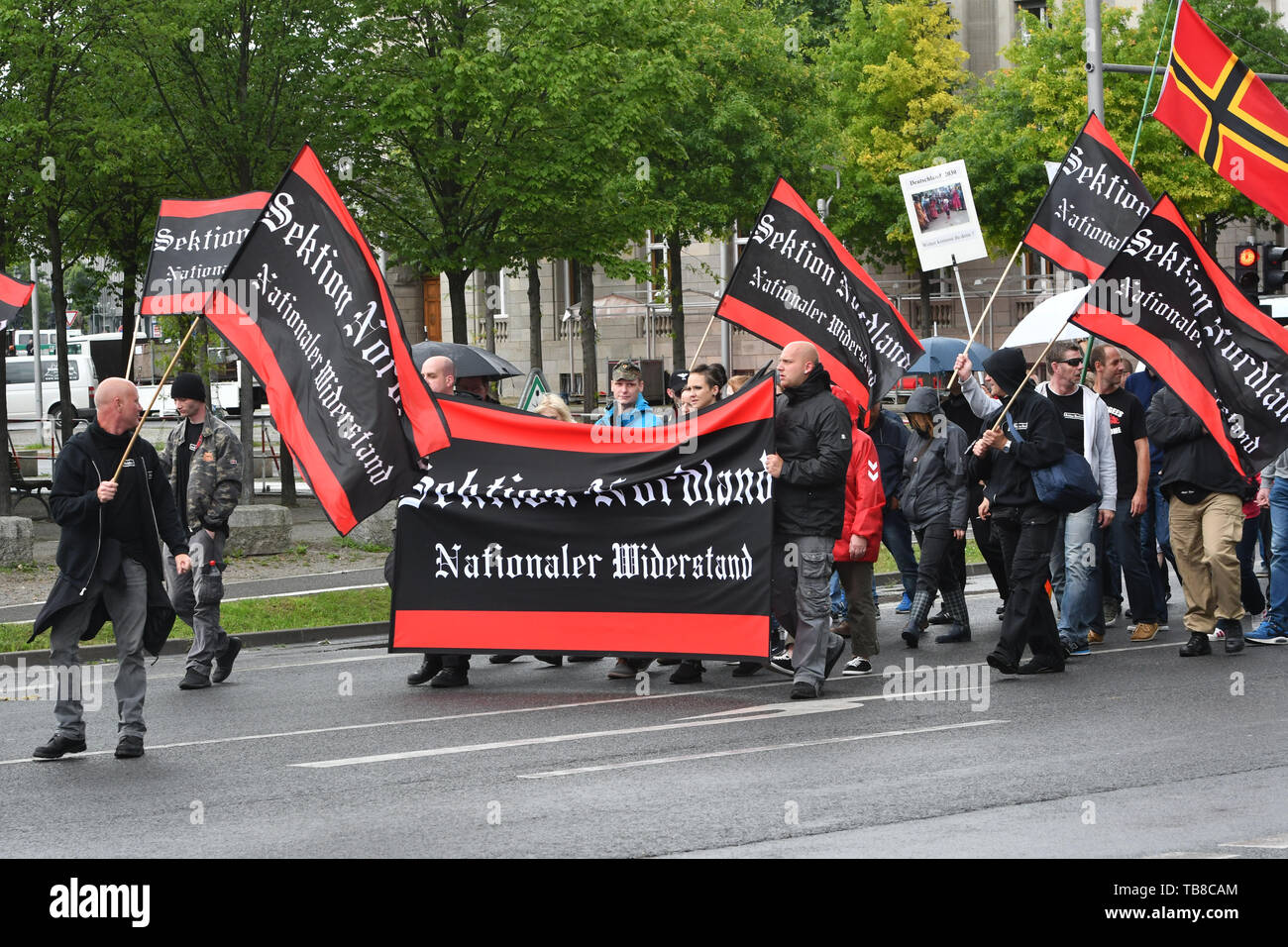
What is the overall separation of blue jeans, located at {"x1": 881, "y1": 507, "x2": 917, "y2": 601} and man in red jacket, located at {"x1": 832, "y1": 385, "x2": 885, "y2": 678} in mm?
2533

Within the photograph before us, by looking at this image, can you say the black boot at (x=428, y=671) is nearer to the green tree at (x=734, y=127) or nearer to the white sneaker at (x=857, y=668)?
the white sneaker at (x=857, y=668)

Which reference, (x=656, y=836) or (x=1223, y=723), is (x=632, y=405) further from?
(x=656, y=836)

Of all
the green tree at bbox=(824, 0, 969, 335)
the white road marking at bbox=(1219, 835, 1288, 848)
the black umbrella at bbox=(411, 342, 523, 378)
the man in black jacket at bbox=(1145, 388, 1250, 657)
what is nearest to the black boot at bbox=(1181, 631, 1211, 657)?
the man in black jacket at bbox=(1145, 388, 1250, 657)

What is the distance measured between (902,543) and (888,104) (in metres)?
37.3

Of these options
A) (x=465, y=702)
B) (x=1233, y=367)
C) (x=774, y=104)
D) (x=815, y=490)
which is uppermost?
(x=774, y=104)

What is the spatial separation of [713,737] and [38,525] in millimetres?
17257

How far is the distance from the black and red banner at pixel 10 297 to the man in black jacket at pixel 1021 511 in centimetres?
768

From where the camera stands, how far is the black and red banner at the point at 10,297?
14.2 metres

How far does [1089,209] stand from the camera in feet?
40.6

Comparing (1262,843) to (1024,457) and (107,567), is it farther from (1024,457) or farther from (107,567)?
(107,567)

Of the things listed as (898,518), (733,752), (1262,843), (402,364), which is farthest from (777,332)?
(1262,843)

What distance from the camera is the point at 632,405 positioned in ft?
41.2

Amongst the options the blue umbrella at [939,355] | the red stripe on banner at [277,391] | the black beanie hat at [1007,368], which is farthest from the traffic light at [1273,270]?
the red stripe on banner at [277,391]
